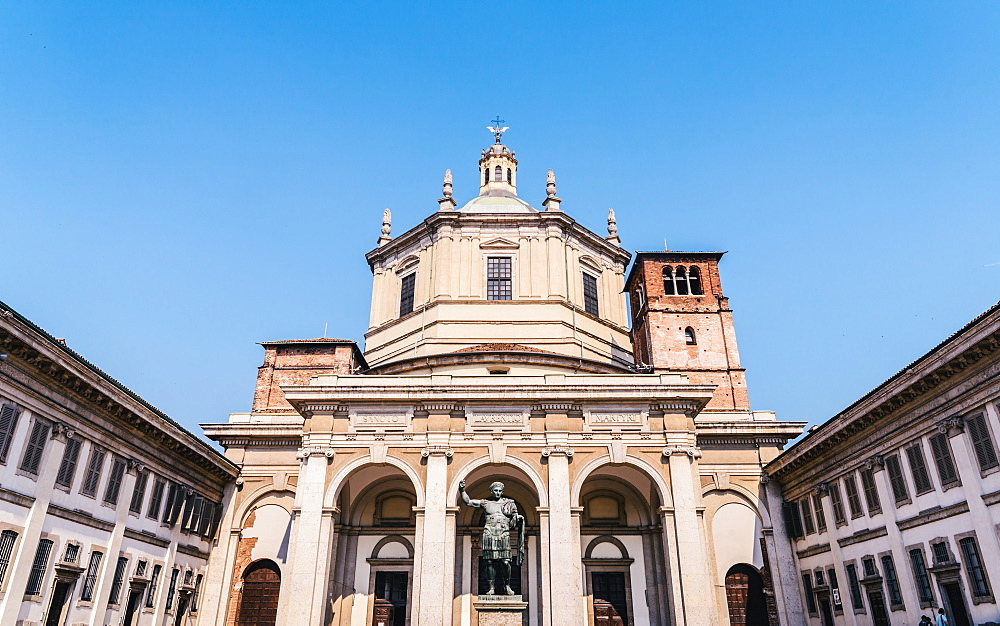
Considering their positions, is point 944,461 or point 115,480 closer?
point 944,461

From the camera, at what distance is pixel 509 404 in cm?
2430

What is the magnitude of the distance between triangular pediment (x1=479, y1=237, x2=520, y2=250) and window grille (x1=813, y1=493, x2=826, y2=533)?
17191mm

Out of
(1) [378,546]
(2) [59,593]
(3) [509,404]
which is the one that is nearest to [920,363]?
(3) [509,404]

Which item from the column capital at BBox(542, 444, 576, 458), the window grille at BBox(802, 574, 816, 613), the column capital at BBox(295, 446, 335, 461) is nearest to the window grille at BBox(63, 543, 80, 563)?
the column capital at BBox(295, 446, 335, 461)

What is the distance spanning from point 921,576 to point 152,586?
22758mm

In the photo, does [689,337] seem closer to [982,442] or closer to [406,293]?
[406,293]

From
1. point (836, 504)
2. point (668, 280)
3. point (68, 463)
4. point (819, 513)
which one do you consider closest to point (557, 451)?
point (836, 504)

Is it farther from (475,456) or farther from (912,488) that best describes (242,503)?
(912,488)

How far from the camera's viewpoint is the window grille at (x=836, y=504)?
23094 mm

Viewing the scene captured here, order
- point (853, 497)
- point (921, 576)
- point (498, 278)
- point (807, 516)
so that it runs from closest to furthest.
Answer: point (921, 576), point (853, 497), point (807, 516), point (498, 278)

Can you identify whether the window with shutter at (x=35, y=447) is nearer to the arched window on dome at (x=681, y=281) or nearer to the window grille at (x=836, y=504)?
the window grille at (x=836, y=504)

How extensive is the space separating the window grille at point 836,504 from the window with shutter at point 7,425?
23.8 meters

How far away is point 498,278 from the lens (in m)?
34.1

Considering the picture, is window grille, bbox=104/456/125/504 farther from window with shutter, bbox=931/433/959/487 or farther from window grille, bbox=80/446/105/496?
window with shutter, bbox=931/433/959/487
